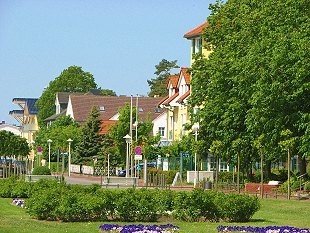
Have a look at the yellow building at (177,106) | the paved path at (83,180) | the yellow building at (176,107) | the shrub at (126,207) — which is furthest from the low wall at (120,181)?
the shrub at (126,207)

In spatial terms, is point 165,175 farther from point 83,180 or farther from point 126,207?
point 126,207

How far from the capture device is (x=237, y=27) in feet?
188

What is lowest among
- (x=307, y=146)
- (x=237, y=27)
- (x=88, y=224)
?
(x=88, y=224)

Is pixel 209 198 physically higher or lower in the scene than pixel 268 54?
lower

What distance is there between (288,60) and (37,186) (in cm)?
1650

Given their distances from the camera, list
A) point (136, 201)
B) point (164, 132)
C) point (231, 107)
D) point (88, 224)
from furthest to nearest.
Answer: point (164, 132), point (231, 107), point (136, 201), point (88, 224)

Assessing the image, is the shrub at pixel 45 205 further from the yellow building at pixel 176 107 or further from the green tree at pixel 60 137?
the green tree at pixel 60 137

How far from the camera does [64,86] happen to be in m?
163

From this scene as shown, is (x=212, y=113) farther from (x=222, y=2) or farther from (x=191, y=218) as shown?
(x=191, y=218)

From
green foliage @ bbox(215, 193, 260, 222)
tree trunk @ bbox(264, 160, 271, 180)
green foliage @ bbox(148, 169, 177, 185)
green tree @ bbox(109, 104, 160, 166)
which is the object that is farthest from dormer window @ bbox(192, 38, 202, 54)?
green foliage @ bbox(215, 193, 260, 222)

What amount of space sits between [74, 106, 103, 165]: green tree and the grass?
59.4 metres

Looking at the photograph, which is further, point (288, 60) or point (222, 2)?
point (222, 2)

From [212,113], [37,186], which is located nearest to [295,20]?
[212,113]

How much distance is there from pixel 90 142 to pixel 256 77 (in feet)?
166
